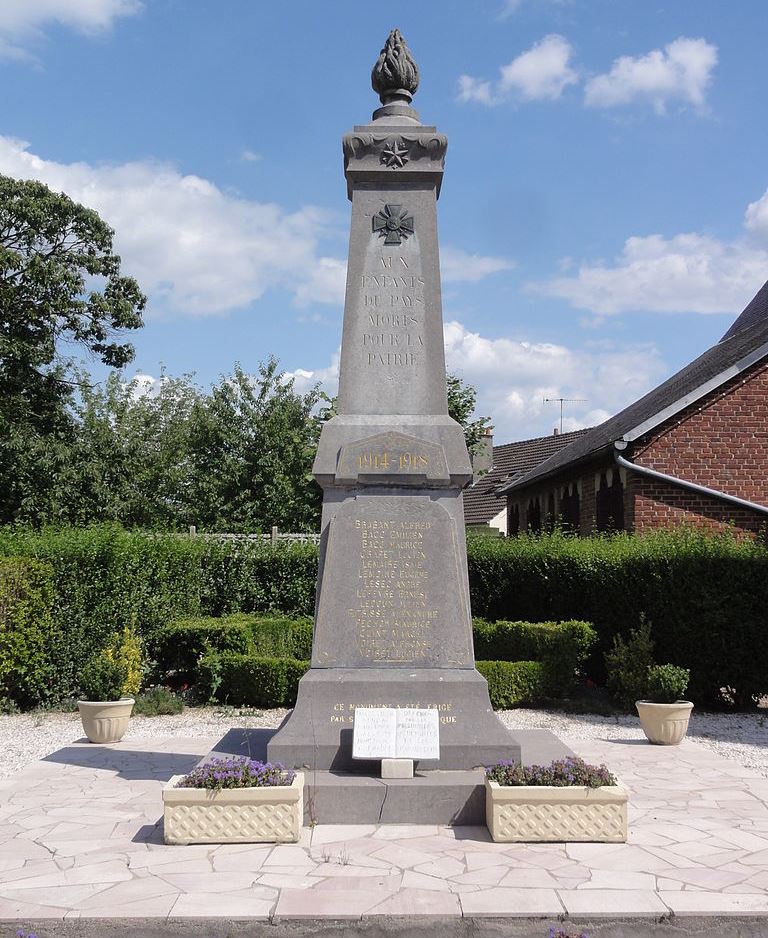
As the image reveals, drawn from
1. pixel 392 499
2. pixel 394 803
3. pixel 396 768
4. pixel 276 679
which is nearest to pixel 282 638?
pixel 276 679

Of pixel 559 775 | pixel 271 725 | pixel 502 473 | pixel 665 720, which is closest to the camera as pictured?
pixel 559 775

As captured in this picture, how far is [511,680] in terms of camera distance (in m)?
12.3

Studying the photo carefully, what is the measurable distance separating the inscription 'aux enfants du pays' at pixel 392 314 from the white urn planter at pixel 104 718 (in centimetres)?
493

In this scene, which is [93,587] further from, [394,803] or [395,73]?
[395,73]

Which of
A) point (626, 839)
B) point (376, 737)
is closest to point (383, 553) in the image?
point (376, 737)

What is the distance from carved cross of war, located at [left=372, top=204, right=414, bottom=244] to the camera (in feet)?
25.2

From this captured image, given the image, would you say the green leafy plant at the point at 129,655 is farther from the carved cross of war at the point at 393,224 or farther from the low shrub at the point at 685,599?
the carved cross of war at the point at 393,224

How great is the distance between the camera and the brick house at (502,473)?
116 feet

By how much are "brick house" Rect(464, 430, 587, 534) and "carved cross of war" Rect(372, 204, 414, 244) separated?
27102 millimetres

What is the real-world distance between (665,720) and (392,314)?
552cm

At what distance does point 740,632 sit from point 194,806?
8851 millimetres

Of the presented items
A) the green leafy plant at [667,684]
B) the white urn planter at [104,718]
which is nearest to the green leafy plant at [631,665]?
the green leafy plant at [667,684]

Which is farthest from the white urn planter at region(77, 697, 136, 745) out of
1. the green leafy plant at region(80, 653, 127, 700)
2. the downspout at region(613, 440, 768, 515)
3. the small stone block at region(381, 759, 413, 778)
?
the downspout at region(613, 440, 768, 515)

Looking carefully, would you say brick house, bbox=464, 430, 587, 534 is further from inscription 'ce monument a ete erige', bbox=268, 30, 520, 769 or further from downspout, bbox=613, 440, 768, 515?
inscription 'ce monument a ete erige', bbox=268, 30, 520, 769
